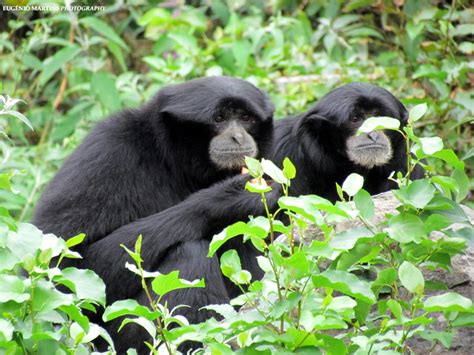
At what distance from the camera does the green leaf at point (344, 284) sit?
3299 mm

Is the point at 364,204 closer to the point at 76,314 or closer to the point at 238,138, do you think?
the point at 76,314

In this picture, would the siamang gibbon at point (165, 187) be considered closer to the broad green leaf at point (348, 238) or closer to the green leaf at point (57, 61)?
the broad green leaf at point (348, 238)

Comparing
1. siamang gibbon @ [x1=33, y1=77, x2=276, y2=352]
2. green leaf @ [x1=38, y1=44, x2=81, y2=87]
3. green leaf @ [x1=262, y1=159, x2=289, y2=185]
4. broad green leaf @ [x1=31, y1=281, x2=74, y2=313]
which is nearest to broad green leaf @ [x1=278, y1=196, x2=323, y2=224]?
green leaf @ [x1=262, y1=159, x2=289, y2=185]

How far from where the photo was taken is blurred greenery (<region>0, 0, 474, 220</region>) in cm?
902

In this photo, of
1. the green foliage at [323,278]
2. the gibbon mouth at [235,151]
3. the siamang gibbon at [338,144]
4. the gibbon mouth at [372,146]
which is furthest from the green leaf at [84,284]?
the gibbon mouth at [372,146]

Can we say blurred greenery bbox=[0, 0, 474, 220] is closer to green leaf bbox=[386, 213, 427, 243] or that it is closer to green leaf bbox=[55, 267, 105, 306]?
green leaf bbox=[55, 267, 105, 306]

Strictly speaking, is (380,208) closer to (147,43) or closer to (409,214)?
(409,214)

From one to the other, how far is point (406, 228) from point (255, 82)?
625 centimetres

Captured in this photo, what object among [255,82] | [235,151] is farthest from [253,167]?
[255,82]

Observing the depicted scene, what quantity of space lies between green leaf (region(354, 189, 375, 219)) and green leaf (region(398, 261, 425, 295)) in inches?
11.4

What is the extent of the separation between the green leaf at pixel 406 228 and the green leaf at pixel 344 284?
228mm

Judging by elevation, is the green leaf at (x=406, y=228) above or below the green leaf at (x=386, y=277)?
above

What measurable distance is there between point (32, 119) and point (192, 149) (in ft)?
16.9

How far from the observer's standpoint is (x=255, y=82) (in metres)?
9.62
